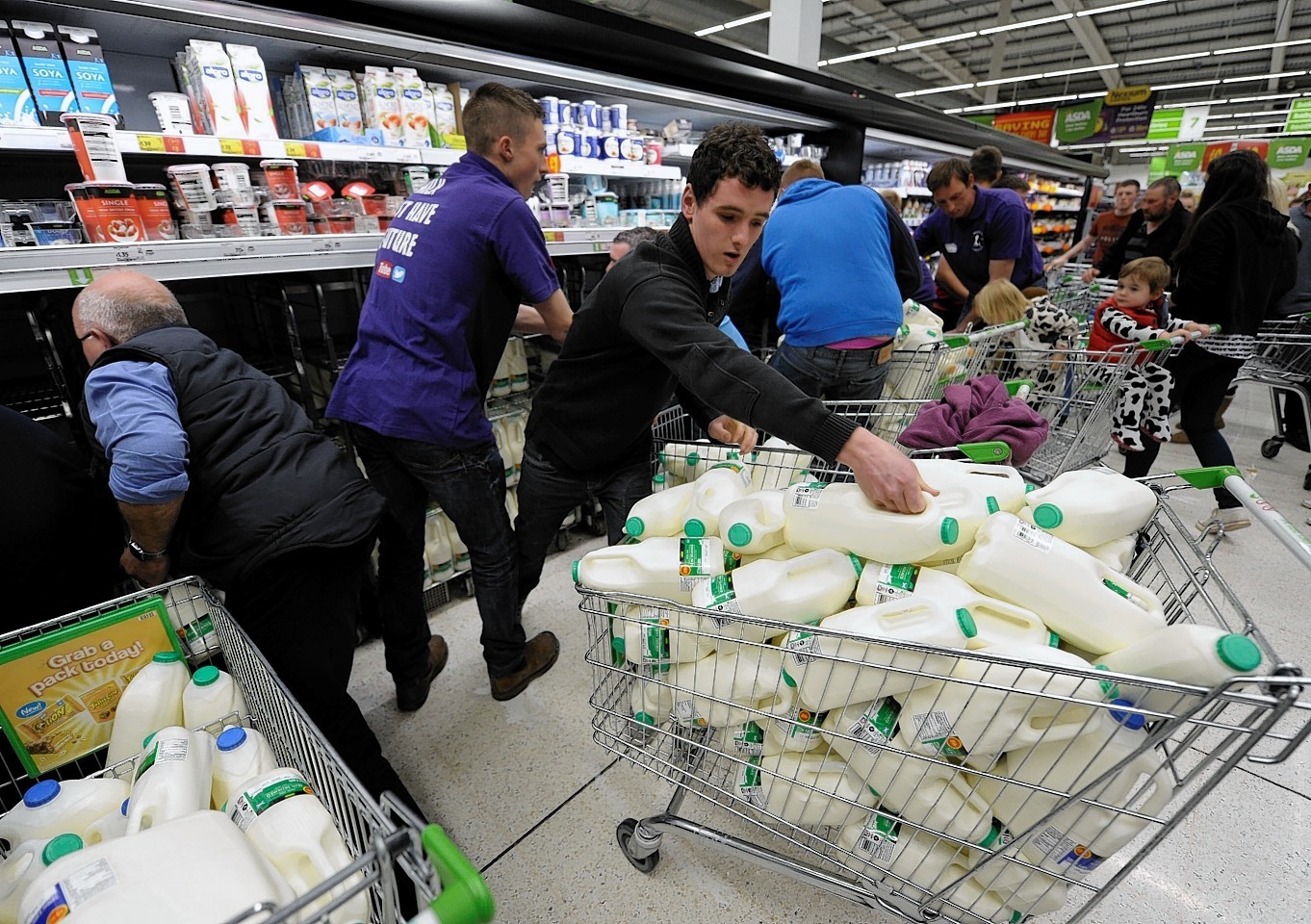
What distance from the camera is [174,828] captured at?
0.75m

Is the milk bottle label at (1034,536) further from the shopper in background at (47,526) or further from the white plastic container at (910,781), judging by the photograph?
the shopper in background at (47,526)

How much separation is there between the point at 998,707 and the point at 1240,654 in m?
0.30

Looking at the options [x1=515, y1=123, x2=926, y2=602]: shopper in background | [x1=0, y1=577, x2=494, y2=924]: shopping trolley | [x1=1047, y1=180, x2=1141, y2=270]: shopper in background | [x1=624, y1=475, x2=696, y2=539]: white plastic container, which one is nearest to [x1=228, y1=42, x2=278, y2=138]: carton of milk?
[x1=515, y1=123, x2=926, y2=602]: shopper in background

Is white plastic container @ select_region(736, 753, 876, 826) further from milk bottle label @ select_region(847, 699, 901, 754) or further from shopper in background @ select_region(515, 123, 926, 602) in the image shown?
shopper in background @ select_region(515, 123, 926, 602)

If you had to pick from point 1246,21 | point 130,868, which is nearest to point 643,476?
point 130,868

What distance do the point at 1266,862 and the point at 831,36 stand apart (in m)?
18.8

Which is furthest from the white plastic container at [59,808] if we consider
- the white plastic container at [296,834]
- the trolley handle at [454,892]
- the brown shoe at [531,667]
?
the brown shoe at [531,667]

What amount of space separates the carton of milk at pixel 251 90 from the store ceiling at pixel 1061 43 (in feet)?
34.7

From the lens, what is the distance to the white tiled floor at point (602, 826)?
5.19ft

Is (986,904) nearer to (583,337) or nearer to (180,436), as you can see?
(583,337)

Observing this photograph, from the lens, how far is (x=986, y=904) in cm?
110

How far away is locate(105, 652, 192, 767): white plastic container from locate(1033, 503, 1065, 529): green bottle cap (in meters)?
1.66

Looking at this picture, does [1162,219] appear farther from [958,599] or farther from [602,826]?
[602,826]

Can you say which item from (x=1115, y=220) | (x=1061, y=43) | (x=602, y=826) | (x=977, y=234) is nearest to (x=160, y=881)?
(x=602, y=826)
